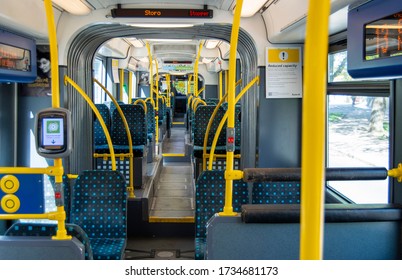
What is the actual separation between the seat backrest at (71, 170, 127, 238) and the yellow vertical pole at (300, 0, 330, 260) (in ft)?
12.1

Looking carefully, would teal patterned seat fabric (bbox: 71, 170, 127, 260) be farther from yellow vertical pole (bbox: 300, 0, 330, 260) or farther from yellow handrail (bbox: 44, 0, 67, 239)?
yellow vertical pole (bbox: 300, 0, 330, 260)

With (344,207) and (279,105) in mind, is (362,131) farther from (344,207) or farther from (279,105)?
(344,207)

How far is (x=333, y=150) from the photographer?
4.91 metres

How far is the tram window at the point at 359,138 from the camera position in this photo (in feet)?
12.3

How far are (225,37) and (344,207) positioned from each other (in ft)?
12.5

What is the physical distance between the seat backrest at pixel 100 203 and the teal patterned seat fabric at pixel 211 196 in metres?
0.74

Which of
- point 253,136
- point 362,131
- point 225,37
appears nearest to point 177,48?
point 225,37

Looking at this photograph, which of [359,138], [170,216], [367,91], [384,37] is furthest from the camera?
[170,216]

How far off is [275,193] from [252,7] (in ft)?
5.75

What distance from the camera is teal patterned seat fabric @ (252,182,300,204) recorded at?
13.9ft

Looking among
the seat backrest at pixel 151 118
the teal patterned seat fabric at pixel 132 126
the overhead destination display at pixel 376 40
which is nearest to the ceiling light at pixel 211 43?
the seat backrest at pixel 151 118

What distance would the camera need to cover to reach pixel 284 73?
16.5 ft

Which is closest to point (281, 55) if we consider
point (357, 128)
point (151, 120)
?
point (357, 128)

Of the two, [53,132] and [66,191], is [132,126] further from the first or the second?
[53,132]
